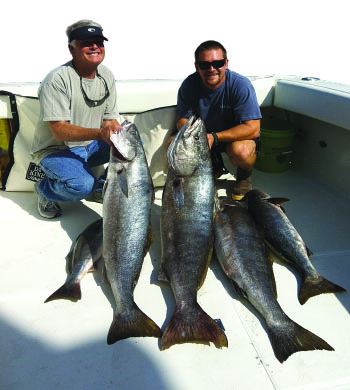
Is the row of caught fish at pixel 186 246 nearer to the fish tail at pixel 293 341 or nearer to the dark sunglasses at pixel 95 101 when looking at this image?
the fish tail at pixel 293 341

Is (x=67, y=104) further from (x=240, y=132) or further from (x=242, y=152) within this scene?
(x=242, y=152)

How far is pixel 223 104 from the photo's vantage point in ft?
12.8

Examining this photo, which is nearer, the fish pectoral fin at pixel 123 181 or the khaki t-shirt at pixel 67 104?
the fish pectoral fin at pixel 123 181

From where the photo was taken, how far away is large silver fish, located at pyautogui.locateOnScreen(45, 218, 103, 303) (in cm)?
257

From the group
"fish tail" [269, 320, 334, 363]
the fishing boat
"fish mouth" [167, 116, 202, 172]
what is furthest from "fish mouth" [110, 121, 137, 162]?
"fish tail" [269, 320, 334, 363]

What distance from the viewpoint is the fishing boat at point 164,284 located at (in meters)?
2.04

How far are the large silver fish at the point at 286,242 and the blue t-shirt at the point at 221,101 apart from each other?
0.94 metres

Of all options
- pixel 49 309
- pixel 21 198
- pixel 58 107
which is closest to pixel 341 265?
pixel 49 309

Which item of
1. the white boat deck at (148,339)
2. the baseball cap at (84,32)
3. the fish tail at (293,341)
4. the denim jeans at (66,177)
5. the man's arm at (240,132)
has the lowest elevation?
the white boat deck at (148,339)

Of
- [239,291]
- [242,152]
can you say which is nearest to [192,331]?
[239,291]

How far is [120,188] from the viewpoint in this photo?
2830 millimetres

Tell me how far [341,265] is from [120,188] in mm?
2076

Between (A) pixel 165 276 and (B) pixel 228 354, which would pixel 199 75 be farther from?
(B) pixel 228 354

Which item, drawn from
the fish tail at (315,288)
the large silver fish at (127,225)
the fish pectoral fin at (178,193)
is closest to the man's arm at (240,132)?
the fish pectoral fin at (178,193)
